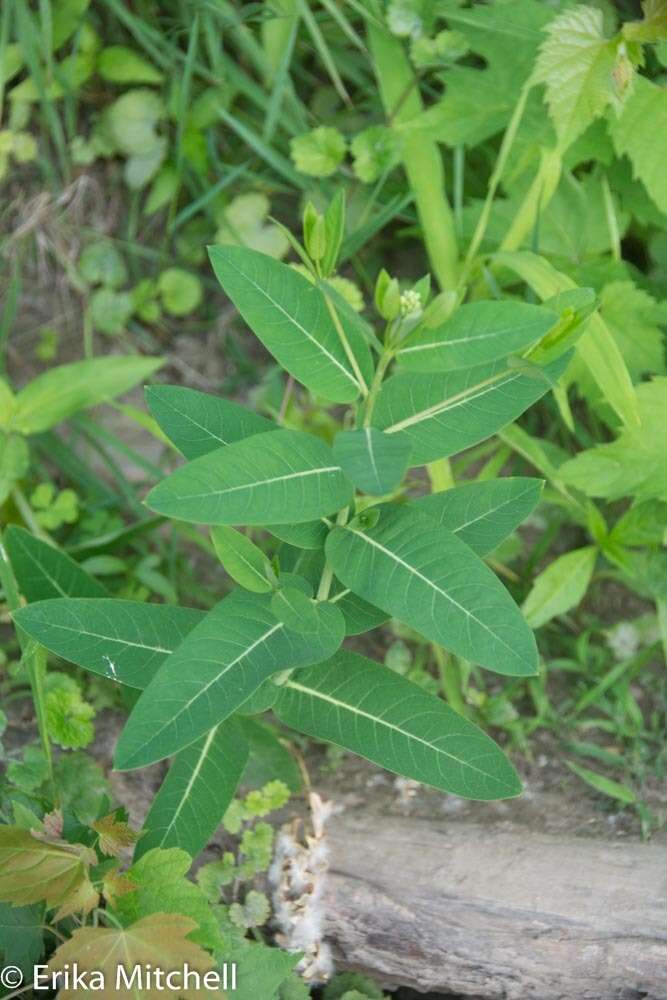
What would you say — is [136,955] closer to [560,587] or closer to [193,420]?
[193,420]

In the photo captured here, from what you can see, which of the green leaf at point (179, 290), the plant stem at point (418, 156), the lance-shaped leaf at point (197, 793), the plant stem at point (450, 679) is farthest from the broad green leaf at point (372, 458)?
the green leaf at point (179, 290)

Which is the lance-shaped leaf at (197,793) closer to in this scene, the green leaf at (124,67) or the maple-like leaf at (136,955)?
the maple-like leaf at (136,955)

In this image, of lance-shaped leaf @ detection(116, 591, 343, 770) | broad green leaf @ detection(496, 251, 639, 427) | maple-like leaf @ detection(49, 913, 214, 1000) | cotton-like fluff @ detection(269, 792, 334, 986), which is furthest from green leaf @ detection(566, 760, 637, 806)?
maple-like leaf @ detection(49, 913, 214, 1000)

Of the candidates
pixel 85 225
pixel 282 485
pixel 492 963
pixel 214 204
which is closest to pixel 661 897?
pixel 492 963

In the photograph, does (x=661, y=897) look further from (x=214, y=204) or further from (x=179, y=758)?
(x=214, y=204)

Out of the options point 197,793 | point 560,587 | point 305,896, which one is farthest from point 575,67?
point 305,896
